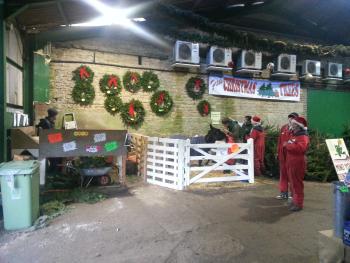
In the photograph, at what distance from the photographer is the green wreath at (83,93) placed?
31.9 feet

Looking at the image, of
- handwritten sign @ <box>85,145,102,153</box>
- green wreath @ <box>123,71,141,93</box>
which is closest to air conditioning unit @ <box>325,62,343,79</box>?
green wreath @ <box>123,71,141,93</box>

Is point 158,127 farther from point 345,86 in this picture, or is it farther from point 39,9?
point 345,86

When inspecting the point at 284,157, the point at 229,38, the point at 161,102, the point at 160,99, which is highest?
the point at 229,38

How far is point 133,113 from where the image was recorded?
10461 millimetres

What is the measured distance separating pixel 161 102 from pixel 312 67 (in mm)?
6474

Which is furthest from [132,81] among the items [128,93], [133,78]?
[128,93]

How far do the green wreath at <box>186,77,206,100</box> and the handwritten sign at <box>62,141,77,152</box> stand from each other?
6.12 meters

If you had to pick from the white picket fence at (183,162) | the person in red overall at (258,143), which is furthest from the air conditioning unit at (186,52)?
the white picket fence at (183,162)

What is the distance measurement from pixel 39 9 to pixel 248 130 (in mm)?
6415

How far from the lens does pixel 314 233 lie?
458 cm

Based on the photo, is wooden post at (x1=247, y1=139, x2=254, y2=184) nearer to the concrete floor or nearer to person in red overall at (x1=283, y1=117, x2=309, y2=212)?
the concrete floor

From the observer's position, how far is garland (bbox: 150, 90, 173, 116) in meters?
10.8

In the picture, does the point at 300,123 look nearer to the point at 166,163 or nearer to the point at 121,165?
the point at 166,163

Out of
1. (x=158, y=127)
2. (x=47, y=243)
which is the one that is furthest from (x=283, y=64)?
(x=47, y=243)
